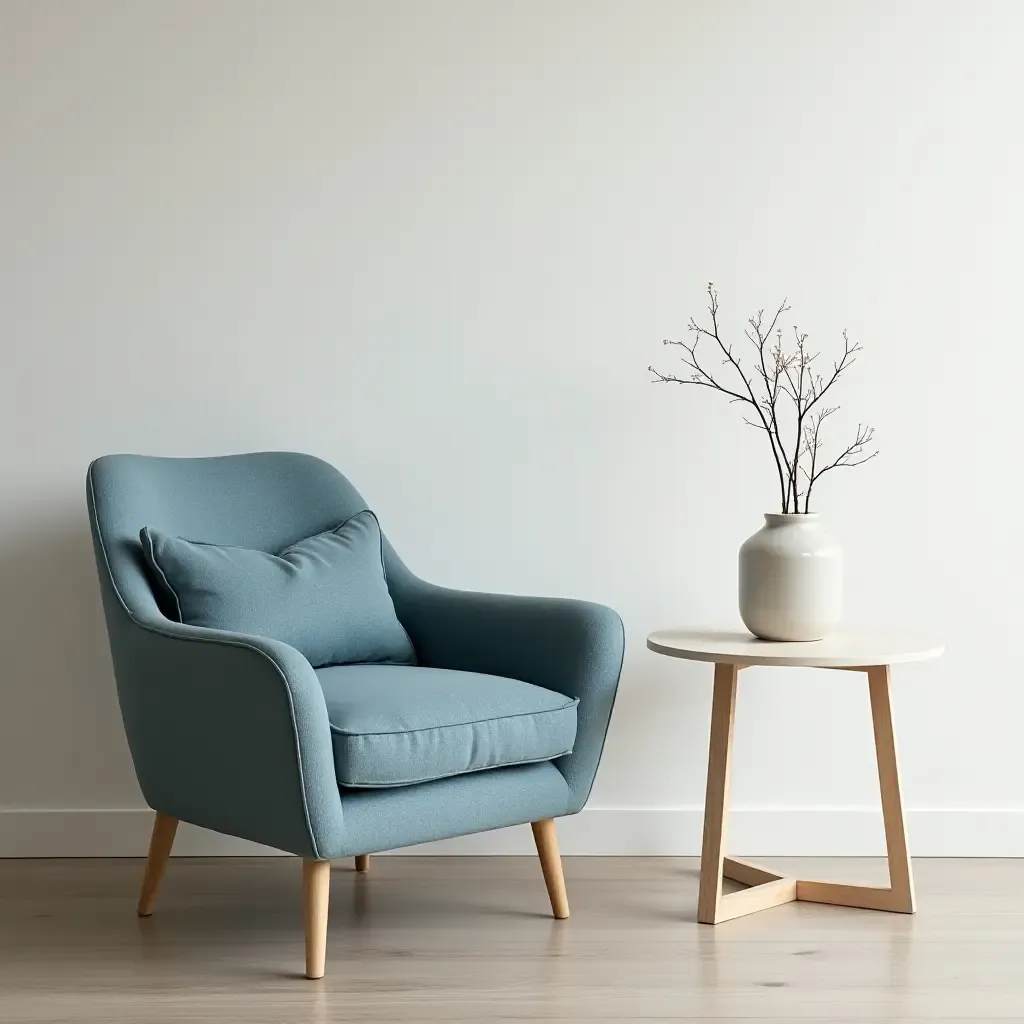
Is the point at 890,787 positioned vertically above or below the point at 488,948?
above

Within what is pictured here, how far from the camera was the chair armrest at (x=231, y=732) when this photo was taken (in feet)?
6.75

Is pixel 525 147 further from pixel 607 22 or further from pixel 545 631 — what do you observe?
pixel 545 631

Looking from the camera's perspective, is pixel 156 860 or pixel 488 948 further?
pixel 156 860

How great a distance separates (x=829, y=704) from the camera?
3.02 m

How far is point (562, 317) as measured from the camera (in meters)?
3.01

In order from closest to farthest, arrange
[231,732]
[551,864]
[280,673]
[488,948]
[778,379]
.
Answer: [280,673] < [231,732] < [488,948] < [551,864] < [778,379]

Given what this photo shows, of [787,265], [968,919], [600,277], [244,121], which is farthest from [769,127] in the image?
[968,919]

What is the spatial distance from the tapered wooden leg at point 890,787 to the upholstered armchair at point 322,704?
52cm

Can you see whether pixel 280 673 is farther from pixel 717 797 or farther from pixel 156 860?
pixel 717 797

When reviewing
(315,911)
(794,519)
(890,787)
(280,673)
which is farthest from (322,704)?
(890,787)

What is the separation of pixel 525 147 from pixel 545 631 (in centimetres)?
117

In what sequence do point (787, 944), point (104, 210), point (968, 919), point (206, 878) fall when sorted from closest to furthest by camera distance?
point (787, 944)
point (968, 919)
point (206, 878)
point (104, 210)

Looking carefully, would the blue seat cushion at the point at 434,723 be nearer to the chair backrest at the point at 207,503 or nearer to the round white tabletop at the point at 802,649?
the round white tabletop at the point at 802,649

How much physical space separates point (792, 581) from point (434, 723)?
2.53ft
